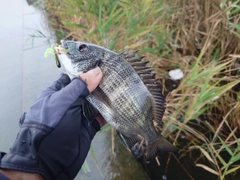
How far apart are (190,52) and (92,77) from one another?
6.25 feet

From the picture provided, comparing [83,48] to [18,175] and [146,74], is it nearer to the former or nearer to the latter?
[146,74]

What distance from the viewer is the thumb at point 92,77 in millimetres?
1296

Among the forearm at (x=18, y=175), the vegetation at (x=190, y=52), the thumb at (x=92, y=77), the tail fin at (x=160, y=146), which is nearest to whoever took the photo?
the forearm at (x=18, y=175)

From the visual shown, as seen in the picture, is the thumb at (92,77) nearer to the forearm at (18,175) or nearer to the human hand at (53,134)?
the human hand at (53,134)

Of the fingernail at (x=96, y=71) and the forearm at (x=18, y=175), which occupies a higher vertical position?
the fingernail at (x=96, y=71)

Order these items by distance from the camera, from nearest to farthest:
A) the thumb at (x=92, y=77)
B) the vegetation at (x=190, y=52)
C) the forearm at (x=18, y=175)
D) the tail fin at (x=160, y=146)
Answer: the forearm at (x=18, y=175) → the thumb at (x=92, y=77) → the tail fin at (x=160, y=146) → the vegetation at (x=190, y=52)

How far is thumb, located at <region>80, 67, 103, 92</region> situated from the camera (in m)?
1.30

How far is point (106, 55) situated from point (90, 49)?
3.4 inches

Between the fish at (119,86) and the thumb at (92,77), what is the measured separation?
30 mm

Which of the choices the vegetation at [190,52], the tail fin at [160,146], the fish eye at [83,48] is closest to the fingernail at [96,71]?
the fish eye at [83,48]

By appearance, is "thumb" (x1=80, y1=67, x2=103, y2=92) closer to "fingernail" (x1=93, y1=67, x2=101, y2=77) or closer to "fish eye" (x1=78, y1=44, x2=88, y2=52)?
"fingernail" (x1=93, y1=67, x2=101, y2=77)

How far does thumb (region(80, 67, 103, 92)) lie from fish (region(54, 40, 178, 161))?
0.03m

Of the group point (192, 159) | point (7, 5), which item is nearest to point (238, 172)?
point (192, 159)

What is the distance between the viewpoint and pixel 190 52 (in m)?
2.92
